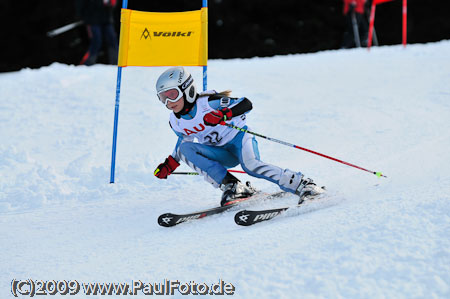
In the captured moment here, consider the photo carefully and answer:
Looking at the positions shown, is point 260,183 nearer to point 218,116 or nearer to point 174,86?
point 218,116

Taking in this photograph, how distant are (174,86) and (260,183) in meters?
1.67

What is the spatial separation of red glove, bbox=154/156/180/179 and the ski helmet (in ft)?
1.68

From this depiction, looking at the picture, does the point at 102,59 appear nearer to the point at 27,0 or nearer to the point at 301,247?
the point at 27,0

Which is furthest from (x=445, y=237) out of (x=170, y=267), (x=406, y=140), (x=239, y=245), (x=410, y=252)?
(x=406, y=140)

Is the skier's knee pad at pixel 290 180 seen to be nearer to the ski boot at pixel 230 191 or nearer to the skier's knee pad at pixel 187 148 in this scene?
the ski boot at pixel 230 191

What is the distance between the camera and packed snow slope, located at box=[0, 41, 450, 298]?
251 centimetres

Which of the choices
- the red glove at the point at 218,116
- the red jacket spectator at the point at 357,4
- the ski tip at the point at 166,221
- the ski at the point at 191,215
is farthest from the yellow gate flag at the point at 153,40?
the red jacket spectator at the point at 357,4

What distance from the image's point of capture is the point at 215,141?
4176 millimetres

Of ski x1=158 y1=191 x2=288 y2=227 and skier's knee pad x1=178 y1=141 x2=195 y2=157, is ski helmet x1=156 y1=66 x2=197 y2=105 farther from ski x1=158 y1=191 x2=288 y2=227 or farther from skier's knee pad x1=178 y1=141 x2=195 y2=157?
ski x1=158 y1=191 x2=288 y2=227

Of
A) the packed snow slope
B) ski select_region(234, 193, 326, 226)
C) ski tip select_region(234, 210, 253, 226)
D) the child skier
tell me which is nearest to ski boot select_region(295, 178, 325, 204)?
the child skier

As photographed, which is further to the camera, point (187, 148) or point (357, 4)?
point (357, 4)

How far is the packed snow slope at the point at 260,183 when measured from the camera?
2.51 meters

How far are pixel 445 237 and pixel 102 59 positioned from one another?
51.4 feet

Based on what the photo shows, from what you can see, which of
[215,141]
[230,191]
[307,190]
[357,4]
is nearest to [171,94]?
[215,141]
